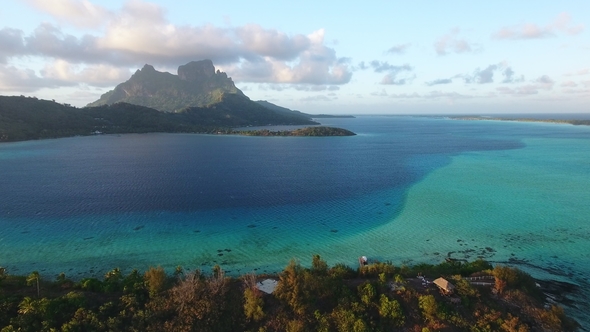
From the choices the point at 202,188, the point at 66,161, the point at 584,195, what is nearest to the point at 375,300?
the point at 202,188

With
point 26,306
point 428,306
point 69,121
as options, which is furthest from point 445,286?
point 69,121

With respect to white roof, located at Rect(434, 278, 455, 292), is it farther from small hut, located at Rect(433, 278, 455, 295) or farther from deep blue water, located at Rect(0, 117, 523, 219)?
deep blue water, located at Rect(0, 117, 523, 219)

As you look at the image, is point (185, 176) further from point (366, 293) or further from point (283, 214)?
point (366, 293)

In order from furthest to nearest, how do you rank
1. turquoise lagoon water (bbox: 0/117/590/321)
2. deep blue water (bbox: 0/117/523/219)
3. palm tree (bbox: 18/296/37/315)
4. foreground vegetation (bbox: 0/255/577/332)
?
deep blue water (bbox: 0/117/523/219) → turquoise lagoon water (bbox: 0/117/590/321) → foreground vegetation (bbox: 0/255/577/332) → palm tree (bbox: 18/296/37/315)

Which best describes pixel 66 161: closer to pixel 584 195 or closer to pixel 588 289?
pixel 588 289

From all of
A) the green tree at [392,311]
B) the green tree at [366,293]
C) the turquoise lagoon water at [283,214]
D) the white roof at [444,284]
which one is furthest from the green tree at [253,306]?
the white roof at [444,284]

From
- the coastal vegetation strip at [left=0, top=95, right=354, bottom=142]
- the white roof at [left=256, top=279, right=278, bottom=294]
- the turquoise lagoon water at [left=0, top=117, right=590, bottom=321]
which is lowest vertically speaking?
the turquoise lagoon water at [left=0, top=117, right=590, bottom=321]

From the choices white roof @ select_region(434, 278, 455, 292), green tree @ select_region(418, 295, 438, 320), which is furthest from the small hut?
green tree @ select_region(418, 295, 438, 320)
